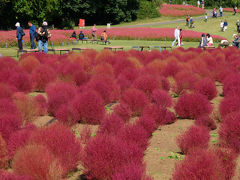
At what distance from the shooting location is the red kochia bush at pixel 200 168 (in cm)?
423

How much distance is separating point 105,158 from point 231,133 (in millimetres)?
2768

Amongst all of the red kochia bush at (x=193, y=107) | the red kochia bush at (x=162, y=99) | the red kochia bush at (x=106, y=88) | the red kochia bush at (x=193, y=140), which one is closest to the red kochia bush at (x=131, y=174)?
the red kochia bush at (x=193, y=140)

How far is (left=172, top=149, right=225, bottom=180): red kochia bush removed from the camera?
4.23m

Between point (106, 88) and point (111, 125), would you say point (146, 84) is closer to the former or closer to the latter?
point (106, 88)

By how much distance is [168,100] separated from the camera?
944cm

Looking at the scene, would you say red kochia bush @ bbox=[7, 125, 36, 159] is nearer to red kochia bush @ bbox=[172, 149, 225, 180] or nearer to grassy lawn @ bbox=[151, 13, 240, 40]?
red kochia bush @ bbox=[172, 149, 225, 180]

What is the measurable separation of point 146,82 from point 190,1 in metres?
79.7

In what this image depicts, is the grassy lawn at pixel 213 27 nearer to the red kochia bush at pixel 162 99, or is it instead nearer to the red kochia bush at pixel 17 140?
the red kochia bush at pixel 162 99

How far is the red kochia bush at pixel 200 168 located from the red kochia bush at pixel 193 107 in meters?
4.30

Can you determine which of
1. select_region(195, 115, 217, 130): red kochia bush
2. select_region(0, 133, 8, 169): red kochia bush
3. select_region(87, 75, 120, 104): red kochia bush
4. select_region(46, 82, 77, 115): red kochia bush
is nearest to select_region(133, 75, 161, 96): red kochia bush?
select_region(87, 75, 120, 104): red kochia bush

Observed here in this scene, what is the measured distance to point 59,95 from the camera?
8.85m

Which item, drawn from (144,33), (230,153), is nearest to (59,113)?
(230,153)

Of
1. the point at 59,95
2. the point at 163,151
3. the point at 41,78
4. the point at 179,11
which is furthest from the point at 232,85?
the point at 179,11

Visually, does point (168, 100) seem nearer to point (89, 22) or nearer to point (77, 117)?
point (77, 117)
